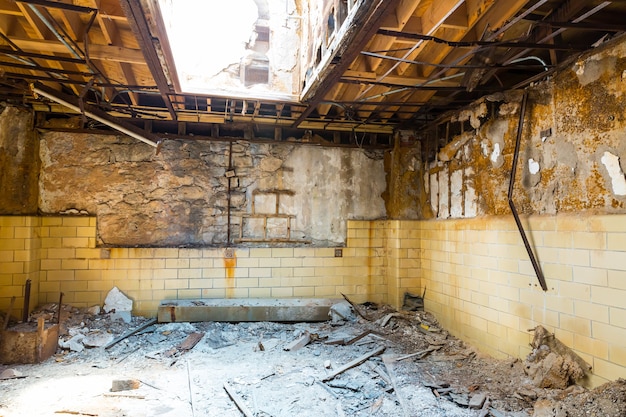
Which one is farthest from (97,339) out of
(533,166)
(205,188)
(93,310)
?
(533,166)

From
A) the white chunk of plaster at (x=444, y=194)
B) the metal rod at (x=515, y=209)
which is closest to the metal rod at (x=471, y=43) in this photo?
the metal rod at (x=515, y=209)

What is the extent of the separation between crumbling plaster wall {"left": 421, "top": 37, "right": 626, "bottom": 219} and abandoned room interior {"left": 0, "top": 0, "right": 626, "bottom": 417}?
2cm

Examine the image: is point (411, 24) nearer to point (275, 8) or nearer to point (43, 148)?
point (275, 8)

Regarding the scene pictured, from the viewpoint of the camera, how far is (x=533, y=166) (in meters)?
3.80

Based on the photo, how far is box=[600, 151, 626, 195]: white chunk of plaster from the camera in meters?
2.92

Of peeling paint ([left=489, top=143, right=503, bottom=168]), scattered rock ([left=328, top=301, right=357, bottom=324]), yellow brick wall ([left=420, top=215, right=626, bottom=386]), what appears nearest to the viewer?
yellow brick wall ([left=420, top=215, right=626, bottom=386])

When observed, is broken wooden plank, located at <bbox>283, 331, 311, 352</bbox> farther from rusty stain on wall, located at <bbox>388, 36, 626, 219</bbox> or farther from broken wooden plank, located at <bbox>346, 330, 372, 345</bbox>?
rusty stain on wall, located at <bbox>388, 36, 626, 219</bbox>

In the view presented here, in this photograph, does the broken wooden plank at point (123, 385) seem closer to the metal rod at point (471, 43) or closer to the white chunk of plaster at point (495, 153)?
the metal rod at point (471, 43)

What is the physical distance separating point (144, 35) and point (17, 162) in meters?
3.61

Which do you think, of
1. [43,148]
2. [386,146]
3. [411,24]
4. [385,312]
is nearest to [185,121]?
[43,148]

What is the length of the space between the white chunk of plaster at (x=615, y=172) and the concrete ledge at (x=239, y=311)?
3779 millimetres

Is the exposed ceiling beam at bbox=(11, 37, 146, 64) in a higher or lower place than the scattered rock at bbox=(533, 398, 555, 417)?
higher

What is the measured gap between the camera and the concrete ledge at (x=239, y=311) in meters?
5.33

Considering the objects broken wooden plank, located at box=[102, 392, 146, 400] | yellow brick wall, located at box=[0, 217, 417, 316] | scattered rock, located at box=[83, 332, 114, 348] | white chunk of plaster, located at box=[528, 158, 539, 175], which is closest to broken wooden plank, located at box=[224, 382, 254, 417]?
broken wooden plank, located at box=[102, 392, 146, 400]
